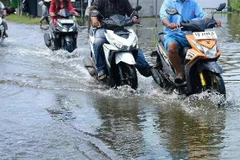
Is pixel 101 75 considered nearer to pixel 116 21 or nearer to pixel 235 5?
pixel 116 21

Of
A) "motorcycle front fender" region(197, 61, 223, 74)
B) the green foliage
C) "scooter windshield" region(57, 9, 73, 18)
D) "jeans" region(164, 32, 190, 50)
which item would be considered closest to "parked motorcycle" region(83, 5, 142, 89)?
"jeans" region(164, 32, 190, 50)

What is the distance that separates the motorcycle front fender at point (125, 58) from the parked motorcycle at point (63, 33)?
5.20 meters

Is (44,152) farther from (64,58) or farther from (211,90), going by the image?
(64,58)

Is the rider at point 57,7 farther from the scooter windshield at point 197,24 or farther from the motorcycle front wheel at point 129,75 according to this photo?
the scooter windshield at point 197,24

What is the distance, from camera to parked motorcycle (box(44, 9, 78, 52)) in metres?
13.8

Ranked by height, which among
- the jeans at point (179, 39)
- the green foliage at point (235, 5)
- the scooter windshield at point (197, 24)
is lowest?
the green foliage at point (235, 5)

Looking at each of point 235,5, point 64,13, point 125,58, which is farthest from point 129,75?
point 235,5

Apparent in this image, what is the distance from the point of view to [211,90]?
295 inches

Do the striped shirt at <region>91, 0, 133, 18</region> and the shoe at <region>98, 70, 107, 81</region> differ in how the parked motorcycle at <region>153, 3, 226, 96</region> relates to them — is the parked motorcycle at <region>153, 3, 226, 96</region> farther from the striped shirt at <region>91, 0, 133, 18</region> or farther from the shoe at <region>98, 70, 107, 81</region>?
the striped shirt at <region>91, 0, 133, 18</region>

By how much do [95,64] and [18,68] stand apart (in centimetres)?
246

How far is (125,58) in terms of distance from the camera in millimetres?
8578

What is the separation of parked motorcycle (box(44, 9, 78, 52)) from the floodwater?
293 cm

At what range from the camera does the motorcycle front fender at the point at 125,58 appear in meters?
8.51

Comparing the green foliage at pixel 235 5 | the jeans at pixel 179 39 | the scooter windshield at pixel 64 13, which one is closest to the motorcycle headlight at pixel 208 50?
the jeans at pixel 179 39
